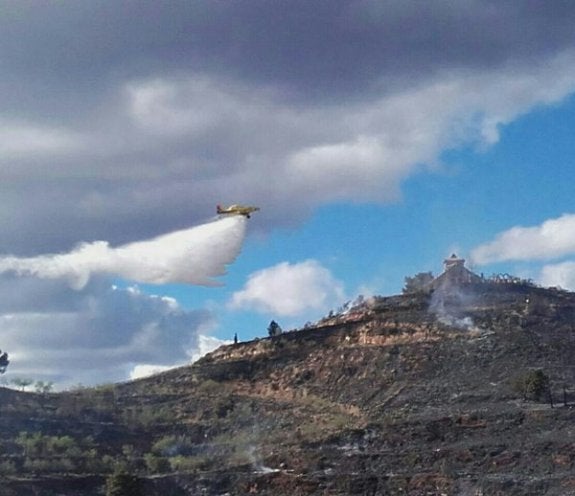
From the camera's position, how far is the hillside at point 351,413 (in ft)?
199

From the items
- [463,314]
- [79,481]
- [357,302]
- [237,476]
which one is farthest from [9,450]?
[357,302]

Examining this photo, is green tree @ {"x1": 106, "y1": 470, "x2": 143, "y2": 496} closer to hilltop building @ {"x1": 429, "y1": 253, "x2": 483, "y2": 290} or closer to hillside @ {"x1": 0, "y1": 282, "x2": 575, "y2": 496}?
hillside @ {"x1": 0, "y1": 282, "x2": 575, "y2": 496}

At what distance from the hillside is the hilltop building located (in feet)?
7.30

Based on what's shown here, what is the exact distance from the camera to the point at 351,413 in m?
80.7

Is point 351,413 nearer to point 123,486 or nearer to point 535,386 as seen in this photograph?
point 535,386

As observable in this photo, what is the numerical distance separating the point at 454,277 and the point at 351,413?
Result: 1333 inches

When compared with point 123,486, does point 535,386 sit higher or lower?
higher

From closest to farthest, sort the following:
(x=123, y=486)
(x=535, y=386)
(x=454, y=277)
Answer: (x=123, y=486)
(x=535, y=386)
(x=454, y=277)

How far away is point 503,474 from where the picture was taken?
57875 mm

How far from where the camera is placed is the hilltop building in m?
109

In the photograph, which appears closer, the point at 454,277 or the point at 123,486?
the point at 123,486

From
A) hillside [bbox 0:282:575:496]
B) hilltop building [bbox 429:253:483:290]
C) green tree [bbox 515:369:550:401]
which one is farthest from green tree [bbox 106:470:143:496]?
hilltop building [bbox 429:253:483:290]

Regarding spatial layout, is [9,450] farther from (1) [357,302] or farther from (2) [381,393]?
(1) [357,302]

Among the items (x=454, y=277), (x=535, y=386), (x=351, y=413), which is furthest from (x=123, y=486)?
(x=454, y=277)
